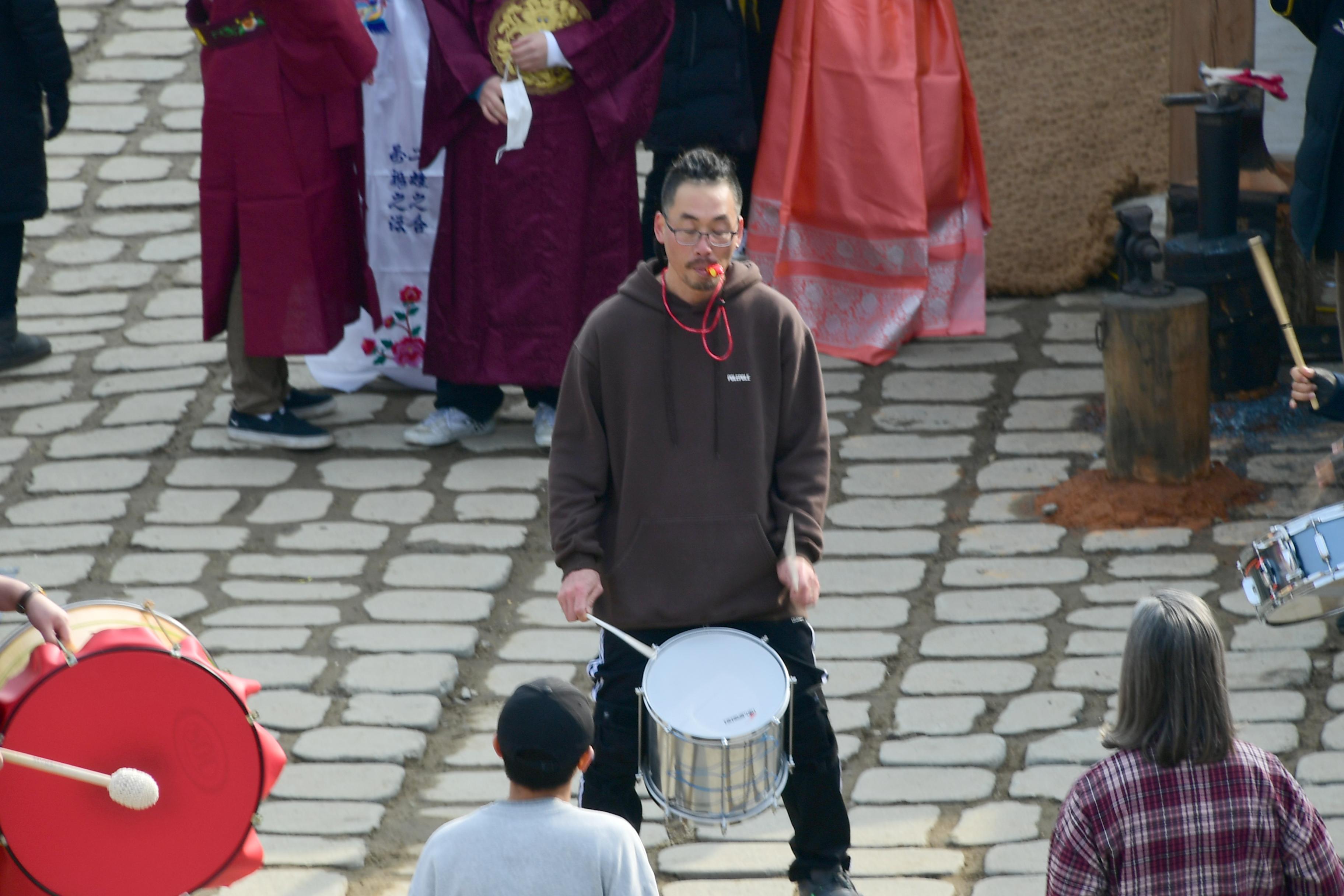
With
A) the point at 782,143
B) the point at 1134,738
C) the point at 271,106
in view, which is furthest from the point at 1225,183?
the point at 1134,738

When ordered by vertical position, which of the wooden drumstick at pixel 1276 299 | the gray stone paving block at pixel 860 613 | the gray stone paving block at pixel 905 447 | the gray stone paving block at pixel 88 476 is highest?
the wooden drumstick at pixel 1276 299

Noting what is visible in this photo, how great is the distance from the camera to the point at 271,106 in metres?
6.09

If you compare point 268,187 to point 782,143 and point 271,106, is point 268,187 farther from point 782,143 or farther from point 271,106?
point 782,143

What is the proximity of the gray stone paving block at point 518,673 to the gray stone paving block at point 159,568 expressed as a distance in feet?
3.79

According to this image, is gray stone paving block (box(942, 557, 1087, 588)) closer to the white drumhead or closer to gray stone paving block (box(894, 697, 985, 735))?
gray stone paving block (box(894, 697, 985, 735))

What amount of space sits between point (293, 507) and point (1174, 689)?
3876mm

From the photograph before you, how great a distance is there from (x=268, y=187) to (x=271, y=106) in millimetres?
273

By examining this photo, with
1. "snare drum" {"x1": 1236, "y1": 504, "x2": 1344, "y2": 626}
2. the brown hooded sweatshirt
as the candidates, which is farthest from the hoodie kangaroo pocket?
"snare drum" {"x1": 1236, "y1": 504, "x2": 1344, "y2": 626}

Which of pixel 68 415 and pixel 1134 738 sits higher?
pixel 1134 738

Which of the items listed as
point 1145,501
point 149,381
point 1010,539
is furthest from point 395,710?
point 149,381

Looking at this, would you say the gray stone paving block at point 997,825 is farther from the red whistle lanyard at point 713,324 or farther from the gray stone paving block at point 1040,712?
the red whistle lanyard at point 713,324

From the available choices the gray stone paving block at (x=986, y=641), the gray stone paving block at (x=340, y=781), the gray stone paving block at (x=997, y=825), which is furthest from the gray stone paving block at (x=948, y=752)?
the gray stone paving block at (x=340, y=781)

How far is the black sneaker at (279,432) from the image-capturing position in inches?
257

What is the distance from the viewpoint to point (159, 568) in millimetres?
5707
